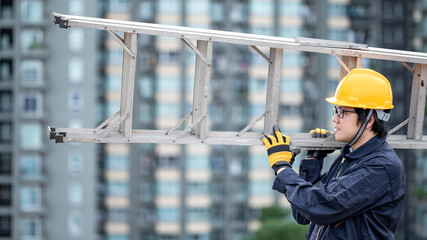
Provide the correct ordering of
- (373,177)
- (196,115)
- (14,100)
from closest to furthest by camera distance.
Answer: (373,177) → (196,115) → (14,100)

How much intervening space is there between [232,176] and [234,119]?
5.74 m

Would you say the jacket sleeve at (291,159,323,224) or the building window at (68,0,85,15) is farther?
the building window at (68,0,85,15)

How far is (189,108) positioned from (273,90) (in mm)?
57766

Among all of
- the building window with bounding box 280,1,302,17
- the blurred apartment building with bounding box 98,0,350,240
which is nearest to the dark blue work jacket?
the blurred apartment building with bounding box 98,0,350,240

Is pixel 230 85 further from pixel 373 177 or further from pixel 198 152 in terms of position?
pixel 373 177

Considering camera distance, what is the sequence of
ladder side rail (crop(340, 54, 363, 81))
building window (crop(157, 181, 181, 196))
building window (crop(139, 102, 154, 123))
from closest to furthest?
ladder side rail (crop(340, 54, 363, 81)) → building window (crop(139, 102, 154, 123)) → building window (crop(157, 181, 181, 196))

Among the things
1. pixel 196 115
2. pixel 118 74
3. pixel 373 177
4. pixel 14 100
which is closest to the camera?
pixel 373 177

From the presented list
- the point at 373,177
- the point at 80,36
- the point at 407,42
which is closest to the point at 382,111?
the point at 373,177

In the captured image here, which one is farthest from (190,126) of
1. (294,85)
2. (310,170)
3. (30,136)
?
(294,85)

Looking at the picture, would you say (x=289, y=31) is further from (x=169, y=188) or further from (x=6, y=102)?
(x=6, y=102)

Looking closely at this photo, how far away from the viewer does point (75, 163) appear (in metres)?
58.0

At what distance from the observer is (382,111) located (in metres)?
4.88

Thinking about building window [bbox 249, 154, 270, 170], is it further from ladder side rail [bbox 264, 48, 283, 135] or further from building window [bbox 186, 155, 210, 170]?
ladder side rail [bbox 264, 48, 283, 135]

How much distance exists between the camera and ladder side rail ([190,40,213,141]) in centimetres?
577
